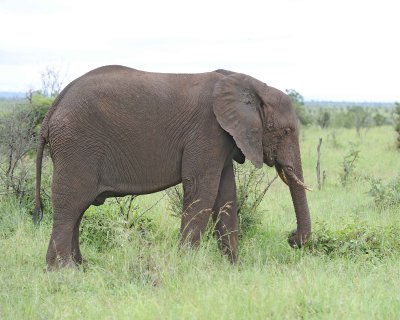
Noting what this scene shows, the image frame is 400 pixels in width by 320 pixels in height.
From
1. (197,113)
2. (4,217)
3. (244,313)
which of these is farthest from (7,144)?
(244,313)

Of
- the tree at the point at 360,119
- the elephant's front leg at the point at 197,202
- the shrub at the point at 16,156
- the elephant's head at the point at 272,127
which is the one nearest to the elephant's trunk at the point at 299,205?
the elephant's head at the point at 272,127

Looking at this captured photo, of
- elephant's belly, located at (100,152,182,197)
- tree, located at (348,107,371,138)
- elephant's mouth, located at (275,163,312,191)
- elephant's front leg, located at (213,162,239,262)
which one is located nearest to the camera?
elephant's belly, located at (100,152,182,197)

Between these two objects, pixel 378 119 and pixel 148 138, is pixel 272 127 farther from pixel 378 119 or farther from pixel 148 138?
pixel 378 119

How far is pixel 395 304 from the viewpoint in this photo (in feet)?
15.6

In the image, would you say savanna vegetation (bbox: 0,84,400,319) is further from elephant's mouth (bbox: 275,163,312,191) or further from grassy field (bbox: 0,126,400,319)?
elephant's mouth (bbox: 275,163,312,191)

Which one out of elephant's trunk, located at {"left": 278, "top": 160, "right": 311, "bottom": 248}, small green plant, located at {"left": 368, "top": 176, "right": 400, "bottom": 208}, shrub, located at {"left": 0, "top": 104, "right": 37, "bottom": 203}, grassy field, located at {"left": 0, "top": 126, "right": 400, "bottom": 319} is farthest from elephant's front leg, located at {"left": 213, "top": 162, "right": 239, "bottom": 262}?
small green plant, located at {"left": 368, "top": 176, "right": 400, "bottom": 208}

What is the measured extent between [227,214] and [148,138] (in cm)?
113

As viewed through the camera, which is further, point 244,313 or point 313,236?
point 313,236

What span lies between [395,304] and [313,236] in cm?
231

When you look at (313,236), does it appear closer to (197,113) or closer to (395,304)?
(197,113)

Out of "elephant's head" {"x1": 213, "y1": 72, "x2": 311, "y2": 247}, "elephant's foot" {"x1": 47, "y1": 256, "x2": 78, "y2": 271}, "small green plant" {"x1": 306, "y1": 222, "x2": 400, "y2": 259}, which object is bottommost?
"elephant's foot" {"x1": 47, "y1": 256, "x2": 78, "y2": 271}

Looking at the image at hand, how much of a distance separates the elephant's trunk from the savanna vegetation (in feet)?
0.87

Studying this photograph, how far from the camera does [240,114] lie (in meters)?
6.29

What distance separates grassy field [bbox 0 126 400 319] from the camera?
464 centimetres
